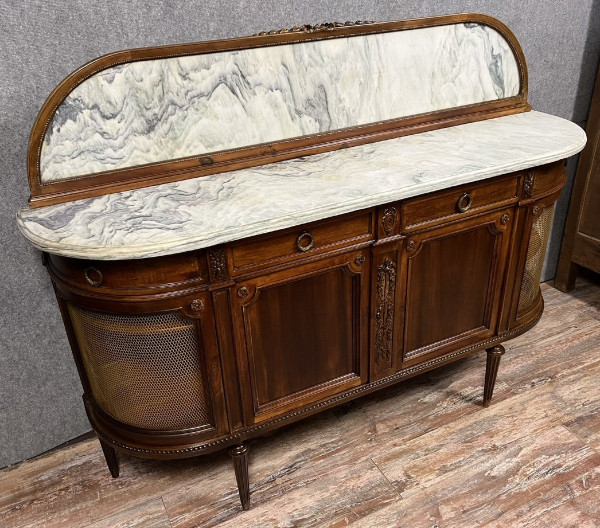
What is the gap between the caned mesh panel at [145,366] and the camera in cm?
109

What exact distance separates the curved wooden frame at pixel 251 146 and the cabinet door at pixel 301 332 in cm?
31

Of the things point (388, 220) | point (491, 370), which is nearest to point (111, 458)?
point (388, 220)

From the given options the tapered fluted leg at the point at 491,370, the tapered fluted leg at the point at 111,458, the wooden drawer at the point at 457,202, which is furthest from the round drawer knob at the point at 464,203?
the tapered fluted leg at the point at 111,458

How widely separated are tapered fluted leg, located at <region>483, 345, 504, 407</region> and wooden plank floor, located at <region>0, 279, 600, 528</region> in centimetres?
5

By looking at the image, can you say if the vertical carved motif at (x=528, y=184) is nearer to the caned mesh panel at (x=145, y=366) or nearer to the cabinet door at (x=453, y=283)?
the cabinet door at (x=453, y=283)

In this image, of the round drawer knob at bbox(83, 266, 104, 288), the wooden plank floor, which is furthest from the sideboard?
the wooden plank floor

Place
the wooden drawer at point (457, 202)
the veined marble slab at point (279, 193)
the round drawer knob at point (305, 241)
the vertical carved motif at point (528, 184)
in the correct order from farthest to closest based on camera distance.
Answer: the vertical carved motif at point (528, 184), the wooden drawer at point (457, 202), the round drawer knob at point (305, 241), the veined marble slab at point (279, 193)

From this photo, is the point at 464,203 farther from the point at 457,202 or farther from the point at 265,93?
the point at 265,93

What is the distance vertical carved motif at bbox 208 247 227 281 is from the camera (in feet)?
3.39

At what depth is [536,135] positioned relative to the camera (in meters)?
1.41

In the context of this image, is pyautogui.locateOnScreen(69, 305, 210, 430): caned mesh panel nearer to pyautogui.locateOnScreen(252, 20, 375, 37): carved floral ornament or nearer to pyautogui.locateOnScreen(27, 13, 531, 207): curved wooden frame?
pyautogui.locateOnScreen(27, 13, 531, 207): curved wooden frame

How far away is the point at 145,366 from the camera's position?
1128 mm

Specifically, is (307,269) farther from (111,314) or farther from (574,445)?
(574,445)

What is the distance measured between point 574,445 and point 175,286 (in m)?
1.14
